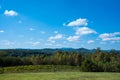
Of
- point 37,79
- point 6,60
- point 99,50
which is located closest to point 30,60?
point 6,60

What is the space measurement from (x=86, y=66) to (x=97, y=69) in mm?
3850

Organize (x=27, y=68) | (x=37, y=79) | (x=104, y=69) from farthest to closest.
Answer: (x=27, y=68) < (x=104, y=69) < (x=37, y=79)

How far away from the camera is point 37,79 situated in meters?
28.2

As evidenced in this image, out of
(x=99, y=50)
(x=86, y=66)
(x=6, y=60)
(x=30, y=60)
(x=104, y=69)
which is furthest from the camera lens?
(x=99, y=50)

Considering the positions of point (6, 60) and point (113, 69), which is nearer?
point (113, 69)

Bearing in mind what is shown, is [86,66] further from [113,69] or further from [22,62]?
[22,62]

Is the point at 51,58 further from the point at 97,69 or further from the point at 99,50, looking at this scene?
the point at 97,69

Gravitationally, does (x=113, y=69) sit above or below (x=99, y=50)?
below

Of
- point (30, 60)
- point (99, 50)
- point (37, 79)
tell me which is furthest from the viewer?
point (99, 50)

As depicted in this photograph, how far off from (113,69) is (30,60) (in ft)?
107

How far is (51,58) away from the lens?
272ft

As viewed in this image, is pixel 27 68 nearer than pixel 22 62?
Yes

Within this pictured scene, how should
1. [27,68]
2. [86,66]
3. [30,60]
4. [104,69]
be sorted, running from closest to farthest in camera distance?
[86,66] → [104,69] → [27,68] → [30,60]

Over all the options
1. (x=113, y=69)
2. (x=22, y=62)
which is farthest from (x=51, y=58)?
(x=113, y=69)
